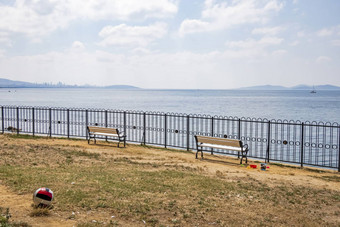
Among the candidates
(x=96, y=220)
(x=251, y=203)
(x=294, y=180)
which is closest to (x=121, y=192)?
(x=96, y=220)

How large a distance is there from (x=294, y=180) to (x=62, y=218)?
7058mm

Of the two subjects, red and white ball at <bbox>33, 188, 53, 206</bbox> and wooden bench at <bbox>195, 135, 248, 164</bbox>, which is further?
wooden bench at <bbox>195, 135, 248, 164</bbox>

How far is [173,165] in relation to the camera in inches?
465

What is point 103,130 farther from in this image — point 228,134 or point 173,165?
point 228,134

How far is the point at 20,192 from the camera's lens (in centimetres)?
773

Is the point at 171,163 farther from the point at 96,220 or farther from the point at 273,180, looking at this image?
the point at 96,220

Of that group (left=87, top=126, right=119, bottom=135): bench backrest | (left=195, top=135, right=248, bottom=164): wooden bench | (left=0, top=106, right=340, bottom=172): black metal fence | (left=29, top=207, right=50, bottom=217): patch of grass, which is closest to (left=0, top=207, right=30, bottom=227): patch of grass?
(left=29, top=207, right=50, bottom=217): patch of grass

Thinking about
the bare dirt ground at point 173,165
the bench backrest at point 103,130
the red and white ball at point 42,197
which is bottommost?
the bare dirt ground at point 173,165

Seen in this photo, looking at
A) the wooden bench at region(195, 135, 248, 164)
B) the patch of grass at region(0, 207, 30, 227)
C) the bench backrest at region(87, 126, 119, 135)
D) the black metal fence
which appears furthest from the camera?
the bench backrest at region(87, 126, 119, 135)

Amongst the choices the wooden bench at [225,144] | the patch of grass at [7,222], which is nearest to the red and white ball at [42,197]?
the patch of grass at [7,222]

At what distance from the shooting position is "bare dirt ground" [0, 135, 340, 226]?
20.7 ft

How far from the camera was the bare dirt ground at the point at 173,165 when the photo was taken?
6324mm

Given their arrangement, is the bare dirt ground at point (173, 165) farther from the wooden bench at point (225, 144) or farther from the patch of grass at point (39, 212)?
the wooden bench at point (225, 144)

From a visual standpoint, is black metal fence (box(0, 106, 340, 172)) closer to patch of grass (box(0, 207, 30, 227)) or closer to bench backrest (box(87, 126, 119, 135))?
bench backrest (box(87, 126, 119, 135))
